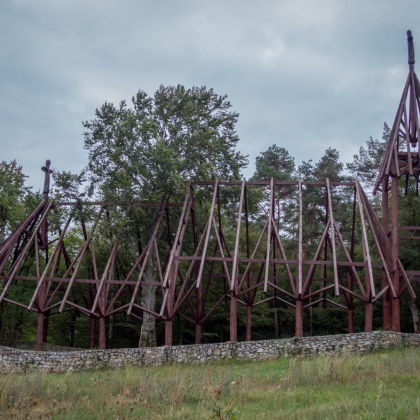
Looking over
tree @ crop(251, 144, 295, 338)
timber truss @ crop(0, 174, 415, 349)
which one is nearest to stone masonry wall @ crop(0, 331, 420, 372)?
timber truss @ crop(0, 174, 415, 349)

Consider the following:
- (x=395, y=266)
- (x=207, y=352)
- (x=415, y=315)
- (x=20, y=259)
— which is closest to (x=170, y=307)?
(x=207, y=352)

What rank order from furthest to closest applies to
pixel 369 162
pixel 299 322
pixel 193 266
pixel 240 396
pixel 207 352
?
pixel 369 162 < pixel 193 266 < pixel 299 322 < pixel 207 352 < pixel 240 396

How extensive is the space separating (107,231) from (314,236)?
2487cm

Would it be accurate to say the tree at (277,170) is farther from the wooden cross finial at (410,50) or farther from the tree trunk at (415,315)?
the wooden cross finial at (410,50)

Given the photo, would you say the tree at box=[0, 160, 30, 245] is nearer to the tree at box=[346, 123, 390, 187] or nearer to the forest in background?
the forest in background

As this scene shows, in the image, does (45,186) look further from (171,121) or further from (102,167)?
(171,121)

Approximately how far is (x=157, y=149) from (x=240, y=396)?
17.4m

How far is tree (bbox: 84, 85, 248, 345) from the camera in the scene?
85.2ft

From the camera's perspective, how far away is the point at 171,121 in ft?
98.9

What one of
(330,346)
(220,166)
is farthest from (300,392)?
(220,166)

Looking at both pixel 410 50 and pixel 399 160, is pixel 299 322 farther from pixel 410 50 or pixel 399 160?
pixel 410 50

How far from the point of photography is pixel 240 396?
1049 cm

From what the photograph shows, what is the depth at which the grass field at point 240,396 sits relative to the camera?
885 cm

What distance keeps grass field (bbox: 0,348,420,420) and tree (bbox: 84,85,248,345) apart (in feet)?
46.3
